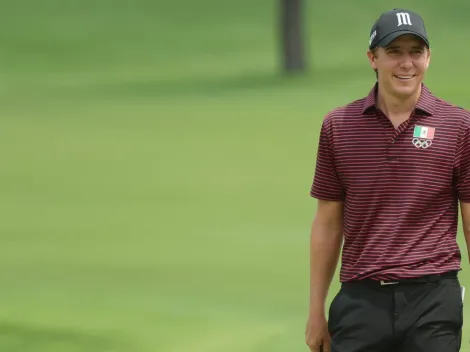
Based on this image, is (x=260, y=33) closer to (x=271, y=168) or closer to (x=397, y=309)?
(x=271, y=168)

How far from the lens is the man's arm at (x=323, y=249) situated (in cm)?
460

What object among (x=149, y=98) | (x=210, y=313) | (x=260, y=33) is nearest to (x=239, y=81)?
(x=149, y=98)

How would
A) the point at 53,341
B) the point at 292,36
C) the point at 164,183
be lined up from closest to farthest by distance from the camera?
the point at 53,341 < the point at 164,183 < the point at 292,36

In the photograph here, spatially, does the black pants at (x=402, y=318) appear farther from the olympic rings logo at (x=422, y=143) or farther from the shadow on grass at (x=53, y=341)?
the shadow on grass at (x=53, y=341)

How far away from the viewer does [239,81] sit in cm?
2598

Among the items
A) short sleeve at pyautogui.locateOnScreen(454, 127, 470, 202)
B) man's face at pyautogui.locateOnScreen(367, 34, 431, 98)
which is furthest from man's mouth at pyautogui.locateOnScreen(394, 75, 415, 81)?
short sleeve at pyautogui.locateOnScreen(454, 127, 470, 202)

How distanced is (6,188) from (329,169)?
1023 cm

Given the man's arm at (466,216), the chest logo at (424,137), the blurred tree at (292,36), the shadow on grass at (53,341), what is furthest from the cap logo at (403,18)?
the blurred tree at (292,36)

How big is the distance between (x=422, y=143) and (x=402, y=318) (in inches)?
22.6

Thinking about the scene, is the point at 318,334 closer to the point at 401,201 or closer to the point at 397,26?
the point at 401,201

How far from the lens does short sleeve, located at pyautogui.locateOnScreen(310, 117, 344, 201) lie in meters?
4.49

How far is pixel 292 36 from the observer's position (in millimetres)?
28312

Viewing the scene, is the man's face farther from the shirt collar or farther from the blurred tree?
the blurred tree

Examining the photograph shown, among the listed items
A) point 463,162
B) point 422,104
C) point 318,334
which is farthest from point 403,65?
point 318,334
